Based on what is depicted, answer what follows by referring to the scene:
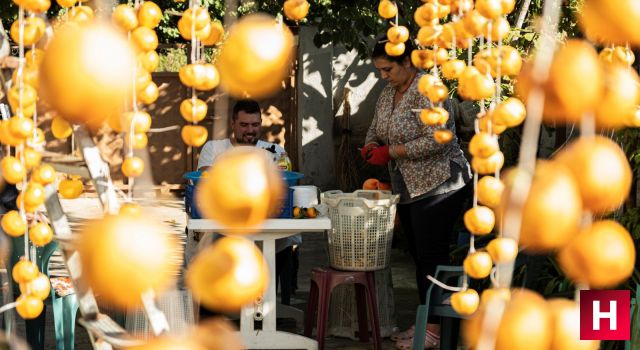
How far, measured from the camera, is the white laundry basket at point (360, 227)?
3.79 meters

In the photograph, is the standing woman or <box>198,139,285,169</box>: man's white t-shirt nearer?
the standing woman

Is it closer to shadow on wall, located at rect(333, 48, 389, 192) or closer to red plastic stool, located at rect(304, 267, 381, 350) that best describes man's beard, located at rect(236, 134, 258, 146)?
red plastic stool, located at rect(304, 267, 381, 350)

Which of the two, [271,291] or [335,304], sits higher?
[271,291]

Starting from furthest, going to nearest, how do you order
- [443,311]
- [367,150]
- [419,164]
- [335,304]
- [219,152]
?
[335,304] → [219,152] → [367,150] → [419,164] → [443,311]

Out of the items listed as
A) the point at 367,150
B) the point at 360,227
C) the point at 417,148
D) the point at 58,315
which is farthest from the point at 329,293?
the point at 58,315

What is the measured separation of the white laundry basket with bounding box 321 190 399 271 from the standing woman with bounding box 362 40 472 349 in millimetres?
118

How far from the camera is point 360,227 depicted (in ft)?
12.5

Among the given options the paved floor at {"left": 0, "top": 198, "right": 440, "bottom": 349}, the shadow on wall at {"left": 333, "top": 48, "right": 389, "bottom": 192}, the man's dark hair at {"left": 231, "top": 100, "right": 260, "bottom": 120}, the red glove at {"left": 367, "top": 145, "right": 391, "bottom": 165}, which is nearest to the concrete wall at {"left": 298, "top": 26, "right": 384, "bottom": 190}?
the shadow on wall at {"left": 333, "top": 48, "right": 389, "bottom": 192}

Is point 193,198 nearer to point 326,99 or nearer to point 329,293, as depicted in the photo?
point 329,293

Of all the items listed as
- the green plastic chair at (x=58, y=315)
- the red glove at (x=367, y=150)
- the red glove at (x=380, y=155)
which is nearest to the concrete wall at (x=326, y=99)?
the red glove at (x=367, y=150)

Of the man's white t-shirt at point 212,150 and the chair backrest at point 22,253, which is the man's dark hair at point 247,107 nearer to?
the man's white t-shirt at point 212,150

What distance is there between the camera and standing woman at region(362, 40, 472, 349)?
3.56 m

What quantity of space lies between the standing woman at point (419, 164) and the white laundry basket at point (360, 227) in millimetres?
118

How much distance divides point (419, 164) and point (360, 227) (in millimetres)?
403
